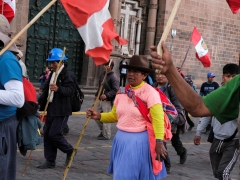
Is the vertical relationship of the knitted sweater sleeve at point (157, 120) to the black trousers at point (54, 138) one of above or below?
above

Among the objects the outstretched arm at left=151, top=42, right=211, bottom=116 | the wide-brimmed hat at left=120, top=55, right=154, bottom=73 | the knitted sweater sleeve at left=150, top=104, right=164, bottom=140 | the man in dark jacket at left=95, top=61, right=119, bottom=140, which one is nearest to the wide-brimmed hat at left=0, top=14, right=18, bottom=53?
the wide-brimmed hat at left=120, top=55, right=154, bottom=73

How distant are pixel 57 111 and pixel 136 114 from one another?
2.73m

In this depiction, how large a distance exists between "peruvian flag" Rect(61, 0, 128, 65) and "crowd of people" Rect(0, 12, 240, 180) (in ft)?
0.99

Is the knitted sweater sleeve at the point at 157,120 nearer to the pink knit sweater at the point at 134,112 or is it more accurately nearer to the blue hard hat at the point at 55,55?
the pink knit sweater at the point at 134,112

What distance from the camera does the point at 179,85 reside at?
2816 millimetres

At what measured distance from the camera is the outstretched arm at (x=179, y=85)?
2516mm

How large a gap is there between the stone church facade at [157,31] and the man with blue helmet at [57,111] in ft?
33.6

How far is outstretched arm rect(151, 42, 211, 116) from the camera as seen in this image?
2516mm

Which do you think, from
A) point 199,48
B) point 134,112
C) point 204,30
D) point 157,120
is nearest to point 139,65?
point 134,112

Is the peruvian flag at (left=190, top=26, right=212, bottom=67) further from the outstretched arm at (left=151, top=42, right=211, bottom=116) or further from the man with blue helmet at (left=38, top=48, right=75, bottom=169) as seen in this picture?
the outstretched arm at (left=151, top=42, right=211, bottom=116)

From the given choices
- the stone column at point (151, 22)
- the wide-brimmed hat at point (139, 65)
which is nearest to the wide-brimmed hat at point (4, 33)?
the wide-brimmed hat at point (139, 65)

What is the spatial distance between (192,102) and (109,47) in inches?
Answer: 113

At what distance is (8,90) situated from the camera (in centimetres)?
405

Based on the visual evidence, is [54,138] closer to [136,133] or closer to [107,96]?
[136,133]
